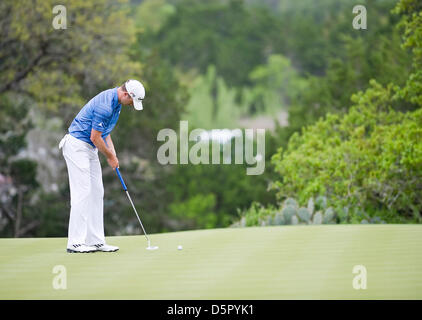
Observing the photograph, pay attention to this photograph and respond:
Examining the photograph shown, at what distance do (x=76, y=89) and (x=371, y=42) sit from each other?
20392mm

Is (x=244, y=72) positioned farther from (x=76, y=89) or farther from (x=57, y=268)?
(x=57, y=268)

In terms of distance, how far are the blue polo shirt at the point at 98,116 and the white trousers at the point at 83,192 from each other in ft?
0.30

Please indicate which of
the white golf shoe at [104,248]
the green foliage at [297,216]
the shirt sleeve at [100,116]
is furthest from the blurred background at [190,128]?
the shirt sleeve at [100,116]

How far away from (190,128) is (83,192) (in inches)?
1475

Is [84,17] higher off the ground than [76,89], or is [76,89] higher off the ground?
[84,17]

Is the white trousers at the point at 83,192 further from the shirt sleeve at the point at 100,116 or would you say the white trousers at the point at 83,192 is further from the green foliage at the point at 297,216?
the green foliage at the point at 297,216

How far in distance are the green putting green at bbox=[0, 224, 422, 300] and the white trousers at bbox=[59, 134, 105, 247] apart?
10.9 inches

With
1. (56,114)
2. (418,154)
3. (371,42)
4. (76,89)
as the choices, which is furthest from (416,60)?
(371,42)

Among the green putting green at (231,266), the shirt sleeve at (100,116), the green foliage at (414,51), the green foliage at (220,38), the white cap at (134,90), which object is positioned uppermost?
the green foliage at (220,38)

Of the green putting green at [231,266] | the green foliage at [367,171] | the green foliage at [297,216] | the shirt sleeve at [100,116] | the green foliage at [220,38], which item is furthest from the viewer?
the green foliage at [220,38]

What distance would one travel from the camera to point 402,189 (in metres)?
12.1

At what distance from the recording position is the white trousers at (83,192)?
24.8 feet

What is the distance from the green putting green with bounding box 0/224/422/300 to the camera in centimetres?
574

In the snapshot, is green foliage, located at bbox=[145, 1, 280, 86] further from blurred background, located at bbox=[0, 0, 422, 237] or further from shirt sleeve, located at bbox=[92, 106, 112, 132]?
shirt sleeve, located at bbox=[92, 106, 112, 132]
